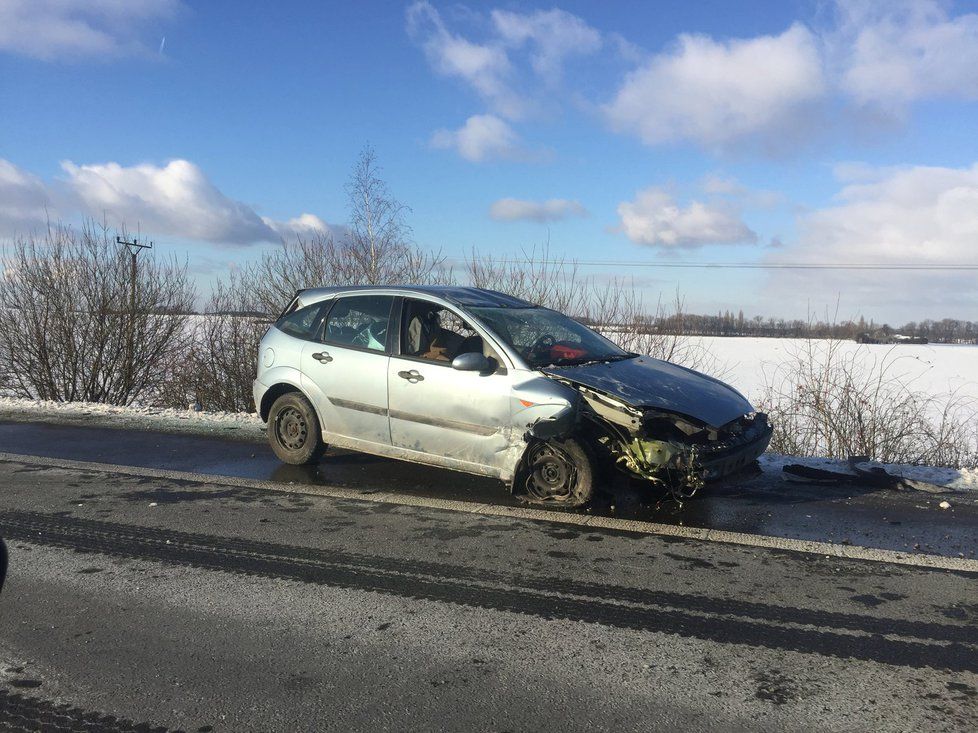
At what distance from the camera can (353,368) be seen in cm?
656

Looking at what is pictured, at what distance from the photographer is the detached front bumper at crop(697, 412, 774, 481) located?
5.31 m

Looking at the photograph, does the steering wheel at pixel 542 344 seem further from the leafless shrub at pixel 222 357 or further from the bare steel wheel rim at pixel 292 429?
the leafless shrub at pixel 222 357

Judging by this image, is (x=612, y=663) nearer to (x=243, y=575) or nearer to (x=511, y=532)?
(x=511, y=532)

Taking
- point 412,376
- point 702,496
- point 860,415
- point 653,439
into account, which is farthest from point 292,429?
point 860,415

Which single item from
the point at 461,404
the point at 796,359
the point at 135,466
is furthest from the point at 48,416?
the point at 796,359

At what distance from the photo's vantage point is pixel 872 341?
11641 mm

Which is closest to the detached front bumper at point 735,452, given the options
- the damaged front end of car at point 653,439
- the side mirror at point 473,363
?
the damaged front end of car at point 653,439

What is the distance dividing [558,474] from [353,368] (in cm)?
215

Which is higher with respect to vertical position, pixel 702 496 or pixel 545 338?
pixel 545 338

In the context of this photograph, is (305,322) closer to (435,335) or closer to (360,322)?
(360,322)

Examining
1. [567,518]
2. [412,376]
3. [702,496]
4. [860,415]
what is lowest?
[567,518]

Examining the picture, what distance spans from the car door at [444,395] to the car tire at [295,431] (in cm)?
103

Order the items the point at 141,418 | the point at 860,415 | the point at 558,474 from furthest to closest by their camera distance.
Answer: the point at 141,418 → the point at 860,415 → the point at 558,474

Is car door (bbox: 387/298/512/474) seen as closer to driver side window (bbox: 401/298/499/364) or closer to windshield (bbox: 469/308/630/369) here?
driver side window (bbox: 401/298/499/364)
